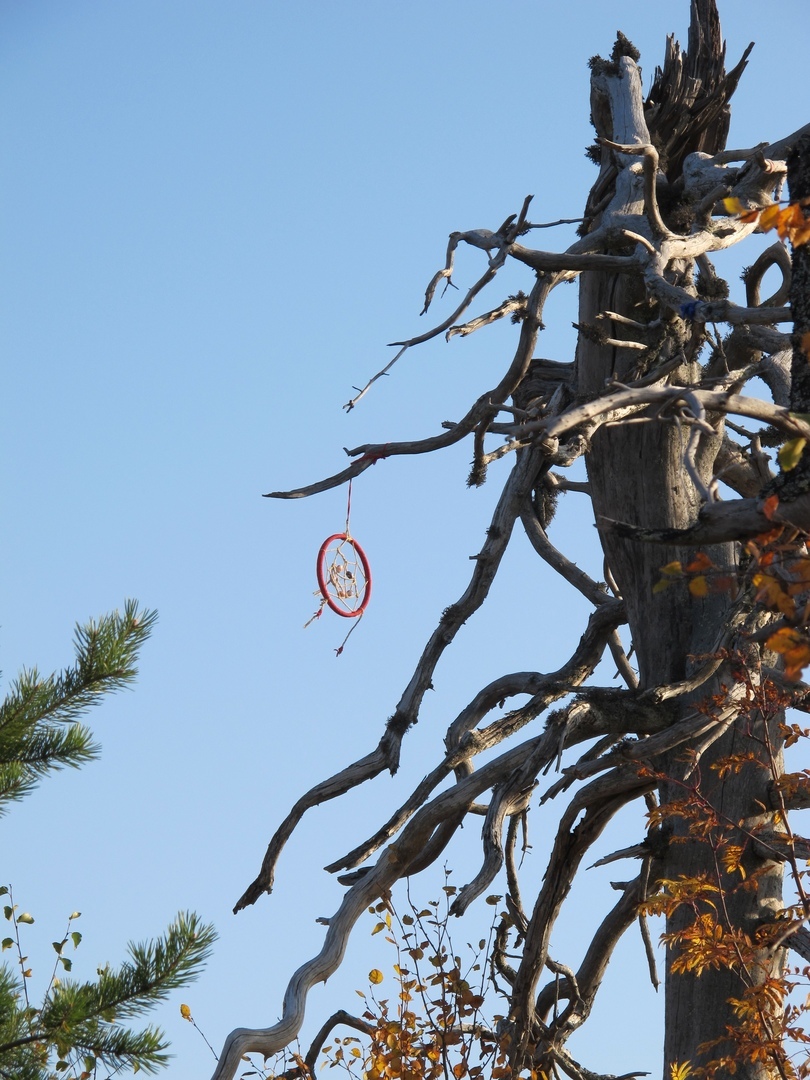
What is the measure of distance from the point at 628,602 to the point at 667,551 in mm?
394

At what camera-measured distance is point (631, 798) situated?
6.77 m

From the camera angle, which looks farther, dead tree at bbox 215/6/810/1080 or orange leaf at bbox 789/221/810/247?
dead tree at bbox 215/6/810/1080

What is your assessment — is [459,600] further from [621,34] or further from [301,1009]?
[621,34]

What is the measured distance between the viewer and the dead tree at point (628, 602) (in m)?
6.25

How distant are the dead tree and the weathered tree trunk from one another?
13mm

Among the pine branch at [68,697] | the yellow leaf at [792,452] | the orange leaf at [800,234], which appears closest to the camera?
the yellow leaf at [792,452]

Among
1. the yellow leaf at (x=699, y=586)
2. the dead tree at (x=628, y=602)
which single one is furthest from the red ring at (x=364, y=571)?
the yellow leaf at (x=699, y=586)

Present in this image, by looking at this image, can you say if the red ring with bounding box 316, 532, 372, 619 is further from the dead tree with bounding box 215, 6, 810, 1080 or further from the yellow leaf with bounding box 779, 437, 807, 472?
the yellow leaf with bounding box 779, 437, 807, 472

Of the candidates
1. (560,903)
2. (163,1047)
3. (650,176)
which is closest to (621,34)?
(650,176)

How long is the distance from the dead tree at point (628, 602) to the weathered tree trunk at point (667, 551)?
0.01 m

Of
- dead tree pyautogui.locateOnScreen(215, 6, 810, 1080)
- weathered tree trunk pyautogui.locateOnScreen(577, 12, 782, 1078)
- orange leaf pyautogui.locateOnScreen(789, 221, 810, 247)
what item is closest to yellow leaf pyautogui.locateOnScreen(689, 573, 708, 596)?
orange leaf pyautogui.locateOnScreen(789, 221, 810, 247)

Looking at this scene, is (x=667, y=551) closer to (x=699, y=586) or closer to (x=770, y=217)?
(x=699, y=586)

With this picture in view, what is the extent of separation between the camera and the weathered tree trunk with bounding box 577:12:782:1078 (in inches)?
260

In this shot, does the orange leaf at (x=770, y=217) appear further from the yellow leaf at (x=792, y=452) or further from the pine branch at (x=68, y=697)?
the pine branch at (x=68, y=697)
